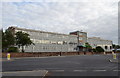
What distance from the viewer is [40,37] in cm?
6662

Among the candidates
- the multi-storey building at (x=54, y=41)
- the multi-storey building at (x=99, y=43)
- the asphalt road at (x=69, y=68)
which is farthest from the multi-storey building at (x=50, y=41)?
the asphalt road at (x=69, y=68)

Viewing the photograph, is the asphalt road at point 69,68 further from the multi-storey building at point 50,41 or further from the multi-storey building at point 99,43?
the multi-storey building at point 99,43

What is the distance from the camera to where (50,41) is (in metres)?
70.8

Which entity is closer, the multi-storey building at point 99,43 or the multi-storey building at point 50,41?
the multi-storey building at point 50,41

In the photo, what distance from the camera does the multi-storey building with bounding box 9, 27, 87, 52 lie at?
62.4 metres

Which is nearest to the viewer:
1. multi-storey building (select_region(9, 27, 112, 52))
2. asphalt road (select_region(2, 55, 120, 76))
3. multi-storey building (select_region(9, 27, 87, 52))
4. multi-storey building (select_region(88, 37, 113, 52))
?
asphalt road (select_region(2, 55, 120, 76))

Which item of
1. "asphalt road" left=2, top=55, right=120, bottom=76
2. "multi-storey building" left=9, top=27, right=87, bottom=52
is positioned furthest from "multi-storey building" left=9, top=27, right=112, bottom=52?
"asphalt road" left=2, top=55, right=120, bottom=76

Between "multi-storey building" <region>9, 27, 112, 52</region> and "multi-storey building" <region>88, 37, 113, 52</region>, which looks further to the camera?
"multi-storey building" <region>88, 37, 113, 52</region>

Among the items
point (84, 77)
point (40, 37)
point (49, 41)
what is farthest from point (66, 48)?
point (84, 77)

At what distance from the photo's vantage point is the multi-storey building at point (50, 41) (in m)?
62.4

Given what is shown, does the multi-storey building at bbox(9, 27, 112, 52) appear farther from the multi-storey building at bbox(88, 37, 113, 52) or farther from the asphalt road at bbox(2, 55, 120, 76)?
the asphalt road at bbox(2, 55, 120, 76)

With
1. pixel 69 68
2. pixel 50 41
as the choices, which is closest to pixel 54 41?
pixel 50 41

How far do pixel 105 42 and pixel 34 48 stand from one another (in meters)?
62.7

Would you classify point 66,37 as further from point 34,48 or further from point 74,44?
point 34,48
